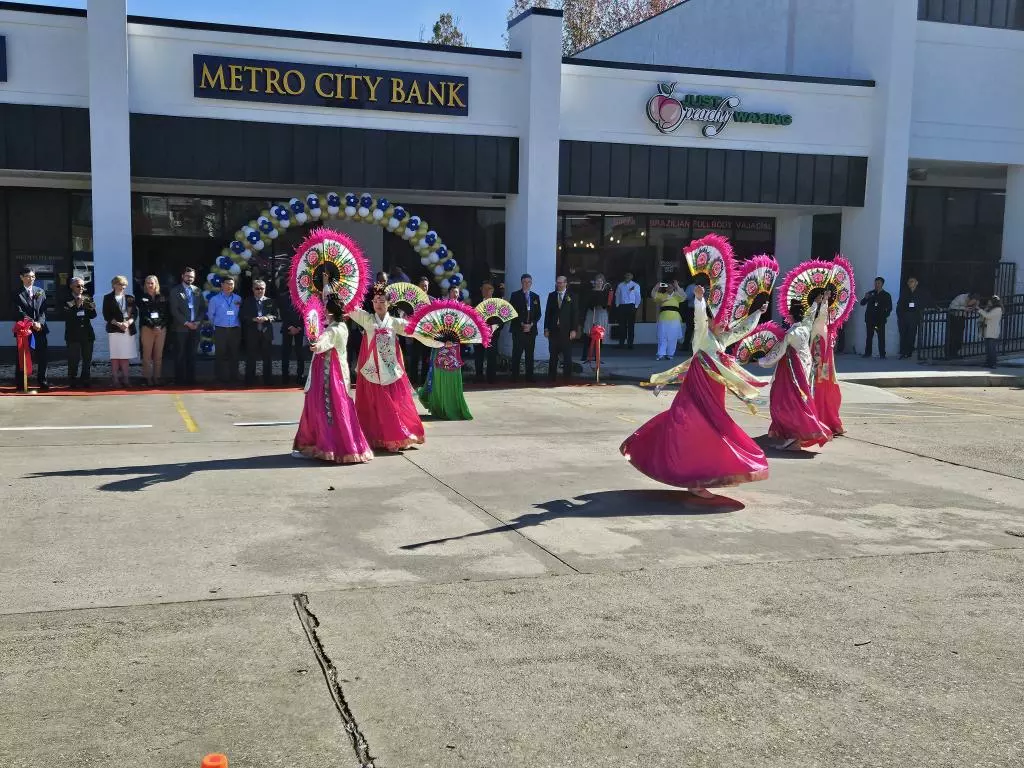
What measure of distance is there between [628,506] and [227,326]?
9393mm

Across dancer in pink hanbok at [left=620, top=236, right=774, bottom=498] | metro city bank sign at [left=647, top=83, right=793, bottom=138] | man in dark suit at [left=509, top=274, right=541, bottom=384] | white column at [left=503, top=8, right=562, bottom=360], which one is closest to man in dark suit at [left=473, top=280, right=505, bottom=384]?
man in dark suit at [left=509, top=274, right=541, bottom=384]

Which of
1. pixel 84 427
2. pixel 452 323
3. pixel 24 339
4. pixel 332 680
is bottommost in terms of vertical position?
pixel 332 680

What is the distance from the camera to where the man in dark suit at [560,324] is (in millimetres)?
17453

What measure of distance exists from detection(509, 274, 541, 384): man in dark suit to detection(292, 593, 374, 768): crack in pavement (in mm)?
11576

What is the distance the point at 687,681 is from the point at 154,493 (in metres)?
5.29

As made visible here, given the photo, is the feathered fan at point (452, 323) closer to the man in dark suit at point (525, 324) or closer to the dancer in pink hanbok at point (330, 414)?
the dancer in pink hanbok at point (330, 414)

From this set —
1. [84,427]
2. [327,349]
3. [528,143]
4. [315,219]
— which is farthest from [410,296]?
[528,143]

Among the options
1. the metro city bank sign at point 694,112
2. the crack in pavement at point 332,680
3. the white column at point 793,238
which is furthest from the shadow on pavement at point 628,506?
the white column at point 793,238

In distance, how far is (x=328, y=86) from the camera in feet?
59.5

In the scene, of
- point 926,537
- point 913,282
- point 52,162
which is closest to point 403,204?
point 52,162

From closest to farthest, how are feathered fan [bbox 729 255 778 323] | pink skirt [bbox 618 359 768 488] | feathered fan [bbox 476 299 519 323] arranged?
pink skirt [bbox 618 359 768 488], feathered fan [bbox 729 255 778 323], feathered fan [bbox 476 299 519 323]

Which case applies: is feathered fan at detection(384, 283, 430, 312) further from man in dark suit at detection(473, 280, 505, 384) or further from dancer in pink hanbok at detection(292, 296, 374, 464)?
man in dark suit at detection(473, 280, 505, 384)

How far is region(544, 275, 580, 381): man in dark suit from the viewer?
1745 cm

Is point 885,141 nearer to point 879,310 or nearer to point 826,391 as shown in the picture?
point 879,310
